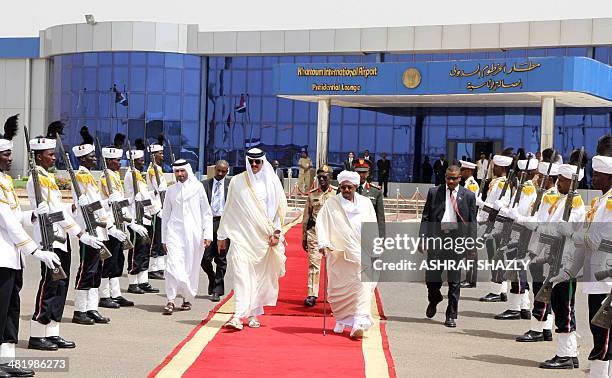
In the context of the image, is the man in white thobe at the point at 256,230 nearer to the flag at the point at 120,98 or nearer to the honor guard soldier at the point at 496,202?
the honor guard soldier at the point at 496,202

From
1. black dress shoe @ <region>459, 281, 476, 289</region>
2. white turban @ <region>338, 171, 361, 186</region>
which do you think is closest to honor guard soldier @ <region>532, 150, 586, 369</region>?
white turban @ <region>338, 171, 361, 186</region>

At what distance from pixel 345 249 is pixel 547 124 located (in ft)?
78.5

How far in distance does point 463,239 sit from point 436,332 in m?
1.72

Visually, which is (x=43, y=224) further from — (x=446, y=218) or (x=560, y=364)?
(x=446, y=218)

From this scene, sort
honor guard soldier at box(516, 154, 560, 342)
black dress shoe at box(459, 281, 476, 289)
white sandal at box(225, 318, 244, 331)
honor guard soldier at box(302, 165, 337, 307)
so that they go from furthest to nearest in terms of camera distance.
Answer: black dress shoe at box(459, 281, 476, 289) → honor guard soldier at box(302, 165, 337, 307) → white sandal at box(225, 318, 244, 331) → honor guard soldier at box(516, 154, 560, 342)

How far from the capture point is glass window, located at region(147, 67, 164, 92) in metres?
47.4

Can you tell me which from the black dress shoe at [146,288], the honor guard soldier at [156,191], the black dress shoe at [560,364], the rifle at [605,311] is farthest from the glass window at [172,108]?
the rifle at [605,311]

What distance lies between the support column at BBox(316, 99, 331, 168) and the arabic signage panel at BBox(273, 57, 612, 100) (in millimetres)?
1118

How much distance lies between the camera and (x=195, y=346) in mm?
9461

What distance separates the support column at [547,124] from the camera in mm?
32528

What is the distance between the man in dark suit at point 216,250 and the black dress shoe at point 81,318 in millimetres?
2516

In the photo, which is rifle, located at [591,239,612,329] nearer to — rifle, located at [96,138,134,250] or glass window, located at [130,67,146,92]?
rifle, located at [96,138,134,250]

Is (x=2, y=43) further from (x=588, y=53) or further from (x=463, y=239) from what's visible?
(x=463, y=239)

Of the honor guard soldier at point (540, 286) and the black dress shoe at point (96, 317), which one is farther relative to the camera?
the black dress shoe at point (96, 317)
